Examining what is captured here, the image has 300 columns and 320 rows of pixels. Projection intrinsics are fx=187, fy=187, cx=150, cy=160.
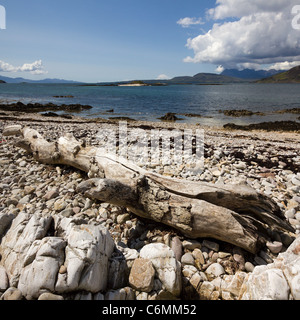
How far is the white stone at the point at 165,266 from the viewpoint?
274cm

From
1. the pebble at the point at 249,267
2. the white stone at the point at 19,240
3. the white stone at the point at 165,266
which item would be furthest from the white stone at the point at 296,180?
the white stone at the point at 19,240

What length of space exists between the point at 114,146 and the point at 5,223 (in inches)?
253

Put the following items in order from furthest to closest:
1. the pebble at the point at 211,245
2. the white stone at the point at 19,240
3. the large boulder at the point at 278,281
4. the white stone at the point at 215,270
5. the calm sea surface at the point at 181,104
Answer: the calm sea surface at the point at 181,104 → the pebble at the point at 211,245 → the white stone at the point at 215,270 → the white stone at the point at 19,240 → the large boulder at the point at 278,281

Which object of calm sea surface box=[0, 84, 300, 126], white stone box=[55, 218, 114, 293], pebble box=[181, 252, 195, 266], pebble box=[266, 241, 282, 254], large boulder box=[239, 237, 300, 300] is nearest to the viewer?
large boulder box=[239, 237, 300, 300]

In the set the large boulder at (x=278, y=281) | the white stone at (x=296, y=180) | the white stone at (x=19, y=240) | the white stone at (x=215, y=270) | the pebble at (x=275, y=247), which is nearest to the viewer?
the large boulder at (x=278, y=281)

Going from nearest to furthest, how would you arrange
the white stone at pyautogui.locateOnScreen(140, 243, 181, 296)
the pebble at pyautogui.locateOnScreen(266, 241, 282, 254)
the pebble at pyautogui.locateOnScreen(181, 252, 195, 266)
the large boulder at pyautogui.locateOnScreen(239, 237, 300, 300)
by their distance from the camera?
the large boulder at pyautogui.locateOnScreen(239, 237, 300, 300), the white stone at pyautogui.locateOnScreen(140, 243, 181, 296), the pebble at pyautogui.locateOnScreen(181, 252, 195, 266), the pebble at pyautogui.locateOnScreen(266, 241, 282, 254)

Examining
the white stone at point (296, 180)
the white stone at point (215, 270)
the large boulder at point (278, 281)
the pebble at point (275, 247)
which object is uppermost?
the white stone at point (296, 180)

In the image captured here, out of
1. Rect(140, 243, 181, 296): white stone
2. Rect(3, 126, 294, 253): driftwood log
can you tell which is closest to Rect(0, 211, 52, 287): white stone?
Rect(3, 126, 294, 253): driftwood log

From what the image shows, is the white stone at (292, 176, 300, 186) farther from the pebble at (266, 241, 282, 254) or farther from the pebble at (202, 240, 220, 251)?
the pebble at (202, 240, 220, 251)

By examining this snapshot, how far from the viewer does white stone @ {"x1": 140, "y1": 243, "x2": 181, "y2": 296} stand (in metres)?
2.74

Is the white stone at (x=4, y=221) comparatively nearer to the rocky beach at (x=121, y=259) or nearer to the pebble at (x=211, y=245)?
the rocky beach at (x=121, y=259)

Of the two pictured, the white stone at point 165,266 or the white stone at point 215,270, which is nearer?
the white stone at point 165,266

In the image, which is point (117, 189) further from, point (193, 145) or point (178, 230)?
point (193, 145)
